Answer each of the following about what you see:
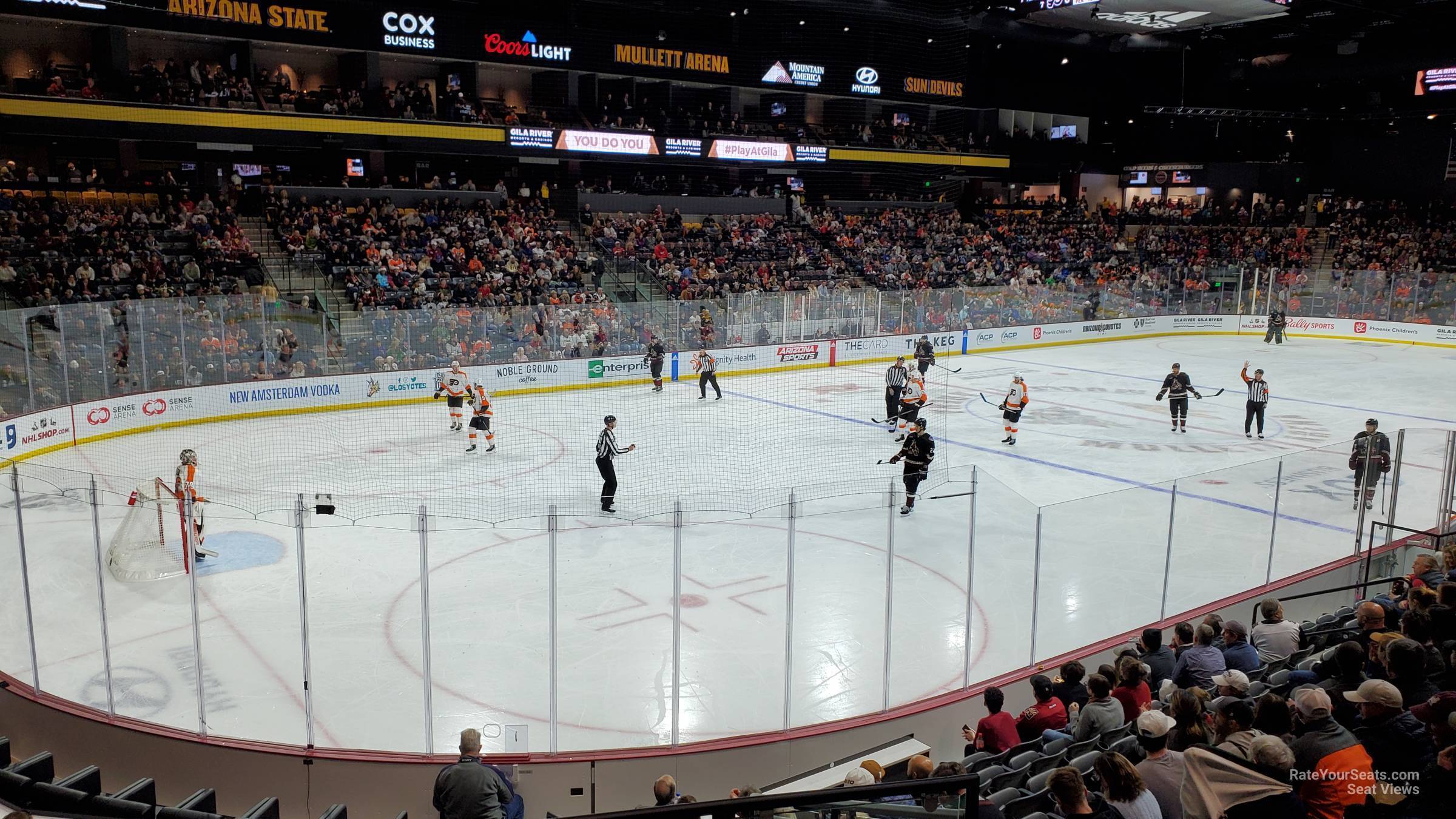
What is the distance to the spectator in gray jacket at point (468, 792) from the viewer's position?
5332 mm

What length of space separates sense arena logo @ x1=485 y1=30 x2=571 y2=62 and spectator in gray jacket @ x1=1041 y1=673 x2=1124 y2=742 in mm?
28873

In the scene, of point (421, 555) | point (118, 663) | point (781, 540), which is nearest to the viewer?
point (421, 555)

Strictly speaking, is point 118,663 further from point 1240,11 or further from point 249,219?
point 1240,11

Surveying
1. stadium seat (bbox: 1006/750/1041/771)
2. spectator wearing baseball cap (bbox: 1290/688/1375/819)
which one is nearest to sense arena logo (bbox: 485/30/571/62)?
stadium seat (bbox: 1006/750/1041/771)

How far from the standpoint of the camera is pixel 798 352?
87.7ft

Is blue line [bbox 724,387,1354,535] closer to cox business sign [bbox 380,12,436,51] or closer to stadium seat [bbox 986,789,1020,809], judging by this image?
stadium seat [bbox 986,789,1020,809]

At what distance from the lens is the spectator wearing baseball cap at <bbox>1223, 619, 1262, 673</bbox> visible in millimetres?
6852

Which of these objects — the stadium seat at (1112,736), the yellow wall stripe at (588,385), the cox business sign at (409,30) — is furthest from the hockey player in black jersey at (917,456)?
the cox business sign at (409,30)

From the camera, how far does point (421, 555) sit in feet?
21.7

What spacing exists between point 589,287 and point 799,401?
7370 mm

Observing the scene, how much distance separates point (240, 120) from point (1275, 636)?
26.4 metres

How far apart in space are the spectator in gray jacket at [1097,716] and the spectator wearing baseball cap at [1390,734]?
1425 mm

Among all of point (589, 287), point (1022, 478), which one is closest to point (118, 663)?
point (1022, 478)

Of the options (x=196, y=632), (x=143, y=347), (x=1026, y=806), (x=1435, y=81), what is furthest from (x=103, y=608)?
(x=1435, y=81)
